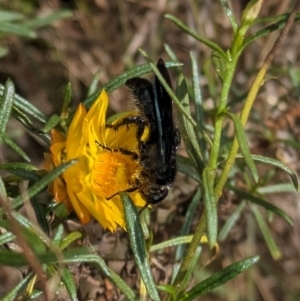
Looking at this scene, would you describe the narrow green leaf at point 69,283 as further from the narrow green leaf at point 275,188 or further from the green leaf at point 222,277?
the narrow green leaf at point 275,188

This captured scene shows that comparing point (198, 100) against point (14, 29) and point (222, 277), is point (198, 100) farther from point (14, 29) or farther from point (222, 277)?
point (222, 277)

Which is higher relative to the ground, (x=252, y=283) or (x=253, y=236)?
(x=253, y=236)

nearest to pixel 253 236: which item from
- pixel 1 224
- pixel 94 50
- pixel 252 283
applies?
pixel 252 283

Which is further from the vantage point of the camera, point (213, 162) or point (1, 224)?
point (213, 162)

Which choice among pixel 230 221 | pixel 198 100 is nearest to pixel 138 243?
pixel 198 100

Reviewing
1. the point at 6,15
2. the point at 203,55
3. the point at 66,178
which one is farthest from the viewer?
the point at 203,55

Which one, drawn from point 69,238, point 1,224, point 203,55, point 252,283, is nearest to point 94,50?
point 203,55

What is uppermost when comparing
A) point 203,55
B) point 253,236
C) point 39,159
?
point 203,55

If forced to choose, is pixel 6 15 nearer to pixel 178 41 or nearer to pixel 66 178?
pixel 66 178

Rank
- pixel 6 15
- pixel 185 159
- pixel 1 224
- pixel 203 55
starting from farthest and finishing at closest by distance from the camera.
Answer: pixel 203 55
pixel 6 15
pixel 185 159
pixel 1 224

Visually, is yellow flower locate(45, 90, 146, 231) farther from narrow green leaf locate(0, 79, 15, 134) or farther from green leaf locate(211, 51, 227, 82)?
green leaf locate(211, 51, 227, 82)
